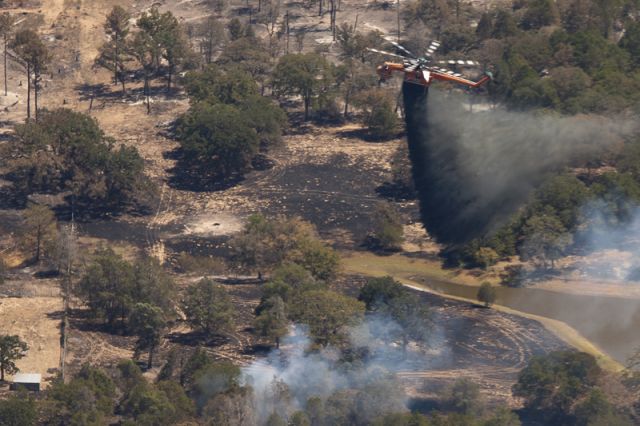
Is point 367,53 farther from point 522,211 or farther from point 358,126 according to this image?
point 522,211

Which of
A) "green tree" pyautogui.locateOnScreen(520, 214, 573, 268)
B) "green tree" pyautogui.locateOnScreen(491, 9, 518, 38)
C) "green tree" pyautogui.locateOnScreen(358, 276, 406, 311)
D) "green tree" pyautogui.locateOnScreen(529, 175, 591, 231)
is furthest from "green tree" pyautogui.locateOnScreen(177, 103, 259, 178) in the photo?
"green tree" pyautogui.locateOnScreen(491, 9, 518, 38)

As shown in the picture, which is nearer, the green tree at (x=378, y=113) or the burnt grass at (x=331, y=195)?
the burnt grass at (x=331, y=195)

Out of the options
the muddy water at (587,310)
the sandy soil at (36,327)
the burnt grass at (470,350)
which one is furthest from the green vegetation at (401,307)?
the sandy soil at (36,327)

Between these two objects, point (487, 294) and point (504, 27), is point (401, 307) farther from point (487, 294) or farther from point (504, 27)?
point (504, 27)

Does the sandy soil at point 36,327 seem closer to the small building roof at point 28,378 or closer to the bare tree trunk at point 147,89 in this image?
the small building roof at point 28,378

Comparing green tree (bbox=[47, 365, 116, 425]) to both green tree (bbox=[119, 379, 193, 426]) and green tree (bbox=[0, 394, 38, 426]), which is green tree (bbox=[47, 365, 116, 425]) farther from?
green tree (bbox=[0, 394, 38, 426])
